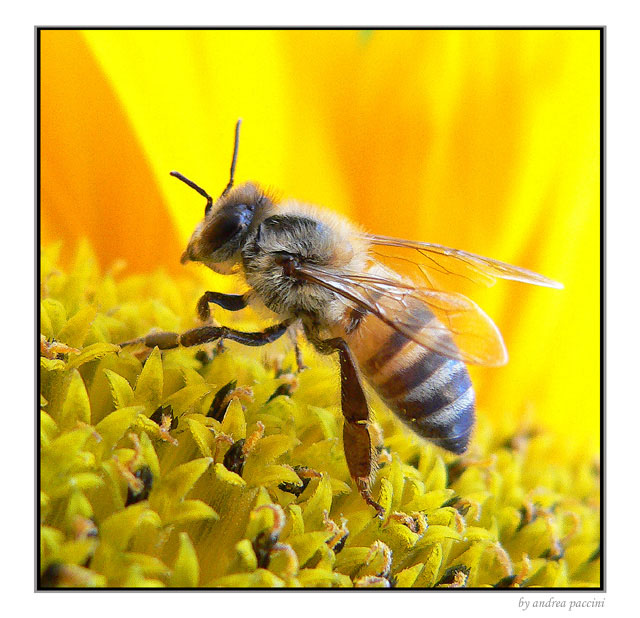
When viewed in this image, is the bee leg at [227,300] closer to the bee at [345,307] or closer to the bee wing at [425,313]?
the bee at [345,307]

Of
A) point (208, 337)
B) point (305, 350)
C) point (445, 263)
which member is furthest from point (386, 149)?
point (208, 337)

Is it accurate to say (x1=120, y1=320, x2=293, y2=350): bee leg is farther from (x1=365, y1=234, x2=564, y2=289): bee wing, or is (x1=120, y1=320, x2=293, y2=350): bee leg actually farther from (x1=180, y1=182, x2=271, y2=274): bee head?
(x1=365, y1=234, x2=564, y2=289): bee wing

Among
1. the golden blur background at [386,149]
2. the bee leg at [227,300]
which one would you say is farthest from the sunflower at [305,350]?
the bee leg at [227,300]

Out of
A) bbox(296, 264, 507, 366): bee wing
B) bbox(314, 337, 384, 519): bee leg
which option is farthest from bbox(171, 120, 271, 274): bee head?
bbox(314, 337, 384, 519): bee leg

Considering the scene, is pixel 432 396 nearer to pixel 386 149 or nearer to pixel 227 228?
→ pixel 227 228
